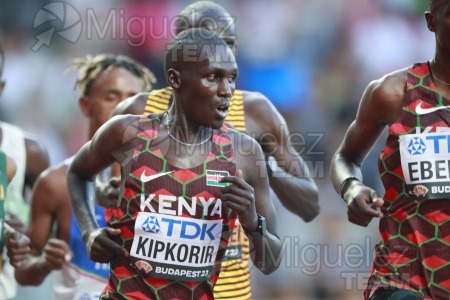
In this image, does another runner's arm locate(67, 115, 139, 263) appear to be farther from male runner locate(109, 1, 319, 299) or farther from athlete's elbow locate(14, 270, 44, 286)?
athlete's elbow locate(14, 270, 44, 286)

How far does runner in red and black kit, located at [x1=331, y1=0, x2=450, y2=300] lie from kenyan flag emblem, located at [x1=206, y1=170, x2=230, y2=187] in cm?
57

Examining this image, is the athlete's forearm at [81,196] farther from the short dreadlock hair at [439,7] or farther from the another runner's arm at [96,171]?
the short dreadlock hair at [439,7]

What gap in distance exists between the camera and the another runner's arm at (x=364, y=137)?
13.9 feet

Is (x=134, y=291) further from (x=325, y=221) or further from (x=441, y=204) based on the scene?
(x=325, y=221)

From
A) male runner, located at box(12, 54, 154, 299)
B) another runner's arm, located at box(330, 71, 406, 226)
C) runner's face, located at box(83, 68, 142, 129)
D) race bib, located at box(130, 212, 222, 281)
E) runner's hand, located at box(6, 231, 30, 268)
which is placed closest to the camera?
another runner's arm, located at box(330, 71, 406, 226)

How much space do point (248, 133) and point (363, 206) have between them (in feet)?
4.94

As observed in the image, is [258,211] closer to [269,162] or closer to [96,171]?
[96,171]

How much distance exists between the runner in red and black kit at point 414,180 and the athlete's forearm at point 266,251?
402 millimetres

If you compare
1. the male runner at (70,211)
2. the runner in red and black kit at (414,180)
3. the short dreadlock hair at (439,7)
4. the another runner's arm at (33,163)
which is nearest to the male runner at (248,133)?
the runner in red and black kit at (414,180)

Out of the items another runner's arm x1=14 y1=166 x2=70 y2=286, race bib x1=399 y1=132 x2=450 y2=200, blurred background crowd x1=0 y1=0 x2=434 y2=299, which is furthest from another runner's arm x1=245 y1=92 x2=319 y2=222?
blurred background crowd x1=0 y1=0 x2=434 y2=299

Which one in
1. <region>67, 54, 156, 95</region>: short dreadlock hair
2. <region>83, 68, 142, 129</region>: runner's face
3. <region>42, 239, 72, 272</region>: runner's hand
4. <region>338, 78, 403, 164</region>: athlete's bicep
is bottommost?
<region>42, 239, 72, 272</region>: runner's hand

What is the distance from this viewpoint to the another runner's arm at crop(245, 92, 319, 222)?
5.69 m

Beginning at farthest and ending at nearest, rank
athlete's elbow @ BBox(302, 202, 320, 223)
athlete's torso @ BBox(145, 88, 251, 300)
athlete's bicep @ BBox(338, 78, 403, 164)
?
athlete's elbow @ BBox(302, 202, 320, 223), athlete's torso @ BBox(145, 88, 251, 300), athlete's bicep @ BBox(338, 78, 403, 164)

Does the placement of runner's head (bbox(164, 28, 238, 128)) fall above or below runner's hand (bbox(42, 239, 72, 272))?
above
